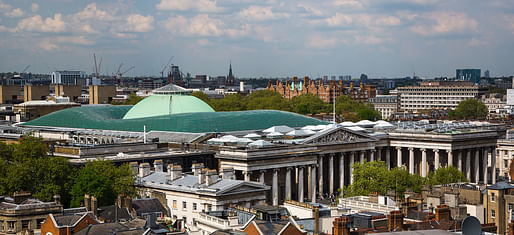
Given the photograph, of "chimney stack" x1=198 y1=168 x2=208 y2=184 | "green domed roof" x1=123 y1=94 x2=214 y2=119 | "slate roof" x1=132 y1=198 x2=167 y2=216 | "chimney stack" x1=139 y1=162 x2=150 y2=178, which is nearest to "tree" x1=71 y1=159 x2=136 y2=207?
"chimney stack" x1=139 y1=162 x2=150 y2=178

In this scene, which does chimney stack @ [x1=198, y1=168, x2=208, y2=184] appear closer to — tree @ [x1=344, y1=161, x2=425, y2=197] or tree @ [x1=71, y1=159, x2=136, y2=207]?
tree @ [x1=71, y1=159, x2=136, y2=207]

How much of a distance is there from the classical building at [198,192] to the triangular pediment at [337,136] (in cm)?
3888

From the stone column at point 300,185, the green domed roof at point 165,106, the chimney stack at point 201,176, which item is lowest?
the stone column at point 300,185

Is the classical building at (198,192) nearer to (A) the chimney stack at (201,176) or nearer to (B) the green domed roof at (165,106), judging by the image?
(A) the chimney stack at (201,176)

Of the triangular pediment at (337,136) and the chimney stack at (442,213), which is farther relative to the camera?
the triangular pediment at (337,136)

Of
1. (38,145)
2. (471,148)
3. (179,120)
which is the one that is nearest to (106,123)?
(179,120)

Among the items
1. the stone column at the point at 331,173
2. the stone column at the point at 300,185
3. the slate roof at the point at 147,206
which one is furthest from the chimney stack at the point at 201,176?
the stone column at the point at 331,173

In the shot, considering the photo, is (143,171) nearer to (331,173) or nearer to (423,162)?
(331,173)

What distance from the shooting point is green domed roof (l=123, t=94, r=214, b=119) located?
16838 centimetres

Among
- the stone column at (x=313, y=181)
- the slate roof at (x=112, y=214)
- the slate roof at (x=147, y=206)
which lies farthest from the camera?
the stone column at (x=313, y=181)

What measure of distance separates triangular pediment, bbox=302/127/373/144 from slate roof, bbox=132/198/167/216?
51771 millimetres

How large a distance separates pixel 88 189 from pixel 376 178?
38.7m

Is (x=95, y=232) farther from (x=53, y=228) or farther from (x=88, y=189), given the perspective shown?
(x=88, y=189)

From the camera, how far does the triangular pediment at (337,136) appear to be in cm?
13275
